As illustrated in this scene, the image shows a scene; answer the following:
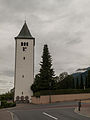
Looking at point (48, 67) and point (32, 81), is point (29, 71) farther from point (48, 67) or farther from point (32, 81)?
point (48, 67)

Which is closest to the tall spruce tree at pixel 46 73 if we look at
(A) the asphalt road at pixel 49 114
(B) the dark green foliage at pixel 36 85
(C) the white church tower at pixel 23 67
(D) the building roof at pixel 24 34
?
(B) the dark green foliage at pixel 36 85

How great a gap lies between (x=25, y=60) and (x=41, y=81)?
13.5m

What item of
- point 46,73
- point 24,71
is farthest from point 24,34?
point 46,73

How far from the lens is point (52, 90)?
52625 millimetres

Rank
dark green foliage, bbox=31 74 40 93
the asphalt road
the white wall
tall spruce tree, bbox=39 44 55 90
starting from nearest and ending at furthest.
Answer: the asphalt road → tall spruce tree, bbox=39 44 55 90 → dark green foliage, bbox=31 74 40 93 → the white wall

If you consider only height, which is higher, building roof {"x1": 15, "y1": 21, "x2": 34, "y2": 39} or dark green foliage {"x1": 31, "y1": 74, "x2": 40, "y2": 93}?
building roof {"x1": 15, "y1": 21, "x2": 34, "y2": 39}

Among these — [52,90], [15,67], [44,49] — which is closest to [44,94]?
[52,90]

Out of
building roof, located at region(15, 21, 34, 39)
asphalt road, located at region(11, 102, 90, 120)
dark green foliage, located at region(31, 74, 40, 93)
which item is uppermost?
building roof, located at region(15, 21, 34, 39)

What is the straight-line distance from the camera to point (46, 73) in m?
57.0

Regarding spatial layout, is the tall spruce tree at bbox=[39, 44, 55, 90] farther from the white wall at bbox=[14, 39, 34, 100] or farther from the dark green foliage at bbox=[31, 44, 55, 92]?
the white wall at bbox=[14, 39, 34, 100]

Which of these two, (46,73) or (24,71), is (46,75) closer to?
(46,73)

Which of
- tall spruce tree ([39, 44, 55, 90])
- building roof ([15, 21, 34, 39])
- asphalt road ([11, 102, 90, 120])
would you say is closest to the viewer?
asphalt road ([11, 102, 90, 120])

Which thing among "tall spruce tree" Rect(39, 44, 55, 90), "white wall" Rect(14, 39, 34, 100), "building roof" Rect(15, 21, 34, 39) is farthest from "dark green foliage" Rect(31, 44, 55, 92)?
"building roof" Rect(15, 21, 34, 39)

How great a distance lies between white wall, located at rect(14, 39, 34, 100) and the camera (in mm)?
66188
